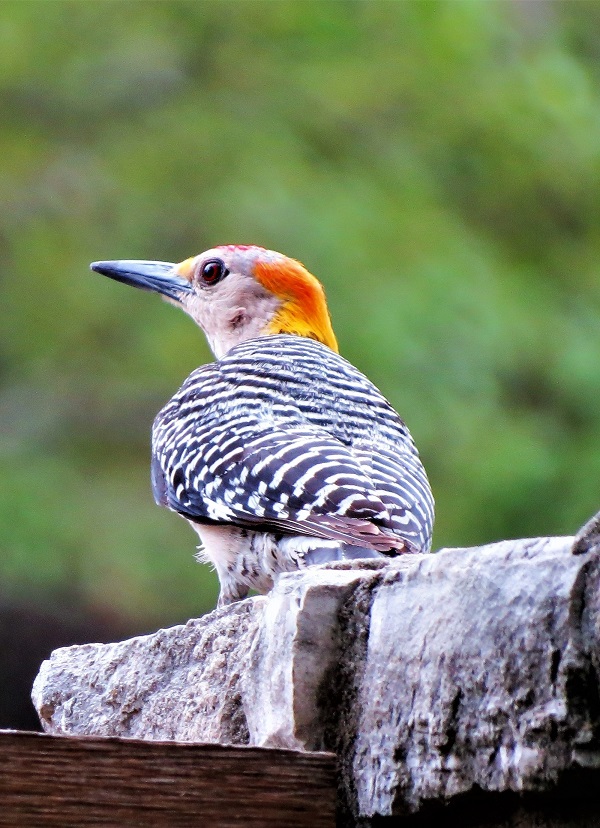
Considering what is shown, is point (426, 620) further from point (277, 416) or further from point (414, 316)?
point (414, 316)

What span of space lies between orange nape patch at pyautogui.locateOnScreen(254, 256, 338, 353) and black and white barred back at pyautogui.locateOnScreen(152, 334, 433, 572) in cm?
32

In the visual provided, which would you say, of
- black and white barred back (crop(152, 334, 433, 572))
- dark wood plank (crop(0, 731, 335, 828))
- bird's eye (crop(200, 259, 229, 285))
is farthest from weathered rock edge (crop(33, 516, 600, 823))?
bird's eye (crop(200, 259, 229, 285))

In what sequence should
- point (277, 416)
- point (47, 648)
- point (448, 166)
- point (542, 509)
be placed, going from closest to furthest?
point (277, 416) < point (542, 509) < point (47, 648) < point (448, 166)

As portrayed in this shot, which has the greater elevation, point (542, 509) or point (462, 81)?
point (462, 81)

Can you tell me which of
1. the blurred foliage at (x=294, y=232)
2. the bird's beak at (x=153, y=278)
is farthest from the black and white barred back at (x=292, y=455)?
the blurred foliage at (x=294, y=232)

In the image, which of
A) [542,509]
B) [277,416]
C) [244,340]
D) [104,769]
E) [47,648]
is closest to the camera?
[104,769]

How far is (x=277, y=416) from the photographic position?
380cm

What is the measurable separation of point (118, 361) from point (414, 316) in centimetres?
203

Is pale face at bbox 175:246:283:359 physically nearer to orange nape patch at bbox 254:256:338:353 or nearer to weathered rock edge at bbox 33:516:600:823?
orange nape patch at bbox 254:256:338:353

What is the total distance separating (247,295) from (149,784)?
11.5 feet

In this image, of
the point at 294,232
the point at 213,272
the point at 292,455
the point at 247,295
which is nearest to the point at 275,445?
the point at 292,455

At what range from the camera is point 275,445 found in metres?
3.54

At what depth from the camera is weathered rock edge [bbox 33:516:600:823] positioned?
153cm

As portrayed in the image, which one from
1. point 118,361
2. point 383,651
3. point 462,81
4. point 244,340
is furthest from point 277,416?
point 462,81
